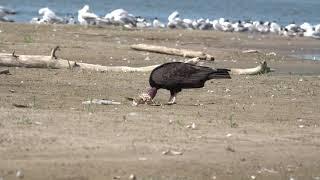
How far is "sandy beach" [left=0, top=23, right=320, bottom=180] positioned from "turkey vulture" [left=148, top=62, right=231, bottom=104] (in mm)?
300

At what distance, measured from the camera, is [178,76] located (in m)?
13.0

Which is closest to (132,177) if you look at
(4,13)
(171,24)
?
(171,24)

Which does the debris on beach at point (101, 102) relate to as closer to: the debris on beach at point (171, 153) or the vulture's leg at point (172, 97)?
the vulture's leg at point (172, 97)

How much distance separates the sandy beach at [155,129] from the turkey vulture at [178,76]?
300 millimetres

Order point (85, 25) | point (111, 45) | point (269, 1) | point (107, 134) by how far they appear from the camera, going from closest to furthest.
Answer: point (107, 134)
point (111, 45)
point (85, 25)
point (269, 1)

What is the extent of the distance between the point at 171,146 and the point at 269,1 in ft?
174

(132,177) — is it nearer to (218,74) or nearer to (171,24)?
(218,74)

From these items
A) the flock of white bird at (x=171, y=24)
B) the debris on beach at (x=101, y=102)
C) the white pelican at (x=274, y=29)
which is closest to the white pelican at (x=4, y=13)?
the flock of white bird at (x=171, y=24)

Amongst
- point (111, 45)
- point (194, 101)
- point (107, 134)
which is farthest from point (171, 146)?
point (111, 45)

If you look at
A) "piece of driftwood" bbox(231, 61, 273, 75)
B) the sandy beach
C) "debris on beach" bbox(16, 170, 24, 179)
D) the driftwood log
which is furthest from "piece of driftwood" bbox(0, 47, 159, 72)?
"debris on beach" bbox(16, 170, 24, 179)

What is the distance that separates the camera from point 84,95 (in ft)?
45.3

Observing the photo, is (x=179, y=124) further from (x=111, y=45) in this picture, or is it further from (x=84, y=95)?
(x=111, y=45)

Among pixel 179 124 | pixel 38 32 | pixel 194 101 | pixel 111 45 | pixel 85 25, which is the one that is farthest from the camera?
pixel 85 25

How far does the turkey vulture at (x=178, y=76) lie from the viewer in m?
12.8
